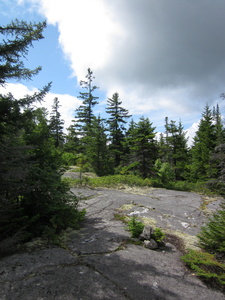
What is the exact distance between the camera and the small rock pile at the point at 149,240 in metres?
2.91

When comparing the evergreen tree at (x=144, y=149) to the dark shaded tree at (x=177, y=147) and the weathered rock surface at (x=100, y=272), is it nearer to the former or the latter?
the dark shaded tree at (x=177, y=147)

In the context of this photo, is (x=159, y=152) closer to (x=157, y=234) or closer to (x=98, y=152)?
(x=98, y=152)

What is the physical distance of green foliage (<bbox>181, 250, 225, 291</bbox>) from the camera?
2129mm

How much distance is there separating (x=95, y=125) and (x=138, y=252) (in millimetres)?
13840

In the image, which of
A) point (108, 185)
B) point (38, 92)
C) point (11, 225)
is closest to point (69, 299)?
point (11, 225)

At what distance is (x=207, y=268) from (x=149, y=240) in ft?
3.02

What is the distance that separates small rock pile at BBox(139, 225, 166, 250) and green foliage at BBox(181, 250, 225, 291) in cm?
50

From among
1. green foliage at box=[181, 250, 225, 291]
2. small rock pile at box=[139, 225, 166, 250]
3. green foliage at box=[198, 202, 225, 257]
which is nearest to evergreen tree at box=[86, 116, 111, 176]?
small rock pile at box=[139, 225, 166, 250]

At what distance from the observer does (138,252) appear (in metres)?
2.72

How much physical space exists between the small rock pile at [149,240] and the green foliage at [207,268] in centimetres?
50

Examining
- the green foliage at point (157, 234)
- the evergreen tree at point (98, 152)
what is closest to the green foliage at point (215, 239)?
the green foliage at point (157, 234)

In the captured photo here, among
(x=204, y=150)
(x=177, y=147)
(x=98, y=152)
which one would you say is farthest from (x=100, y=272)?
(x=177, y=147)

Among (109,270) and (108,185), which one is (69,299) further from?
(108,185)

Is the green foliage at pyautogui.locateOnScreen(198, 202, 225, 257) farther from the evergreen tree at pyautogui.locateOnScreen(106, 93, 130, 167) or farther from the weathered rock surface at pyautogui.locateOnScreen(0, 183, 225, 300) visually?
the evergreen tree at pyautogui.locateOnScreen(106, 93, 130, 167)
